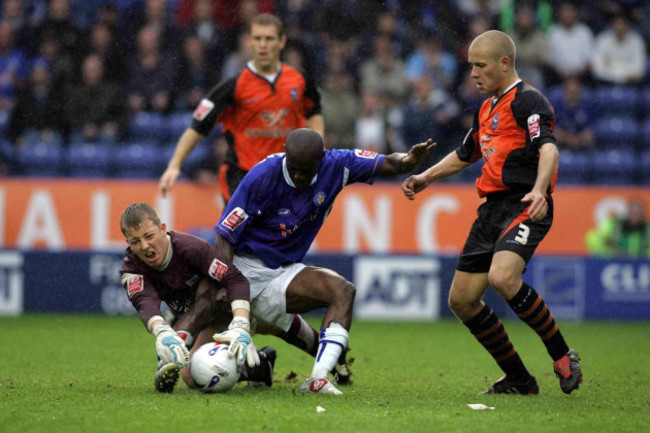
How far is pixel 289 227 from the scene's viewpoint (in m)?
6.29

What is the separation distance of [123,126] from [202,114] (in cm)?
677

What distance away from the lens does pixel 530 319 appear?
593 cm

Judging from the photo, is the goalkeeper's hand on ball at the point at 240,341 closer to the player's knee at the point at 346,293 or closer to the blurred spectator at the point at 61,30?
the player's knee at the point at 346,293

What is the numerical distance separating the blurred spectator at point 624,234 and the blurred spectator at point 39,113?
7.61m

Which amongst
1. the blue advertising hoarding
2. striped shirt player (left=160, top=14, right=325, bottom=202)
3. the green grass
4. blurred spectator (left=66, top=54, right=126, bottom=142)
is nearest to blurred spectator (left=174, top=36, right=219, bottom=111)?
blurred spectator (left=66, top=54, right=126, bottom=142)

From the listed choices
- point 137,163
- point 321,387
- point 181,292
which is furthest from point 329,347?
point 137,163

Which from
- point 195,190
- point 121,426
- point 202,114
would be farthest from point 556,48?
point 121,426

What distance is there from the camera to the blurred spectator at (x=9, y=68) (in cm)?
1432

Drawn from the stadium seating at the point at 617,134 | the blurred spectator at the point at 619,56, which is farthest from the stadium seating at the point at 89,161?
the blurred spectator at the point at 619,56

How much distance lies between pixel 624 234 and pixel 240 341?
8.75 metres

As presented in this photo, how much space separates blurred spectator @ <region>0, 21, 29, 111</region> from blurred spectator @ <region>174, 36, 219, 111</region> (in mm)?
2337

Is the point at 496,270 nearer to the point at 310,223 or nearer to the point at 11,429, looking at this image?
the point at 310,223

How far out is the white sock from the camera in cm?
581

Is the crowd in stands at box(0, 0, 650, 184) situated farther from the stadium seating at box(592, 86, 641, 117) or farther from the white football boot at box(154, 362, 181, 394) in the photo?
the white football boot at box(154, 362, 181, 394)
